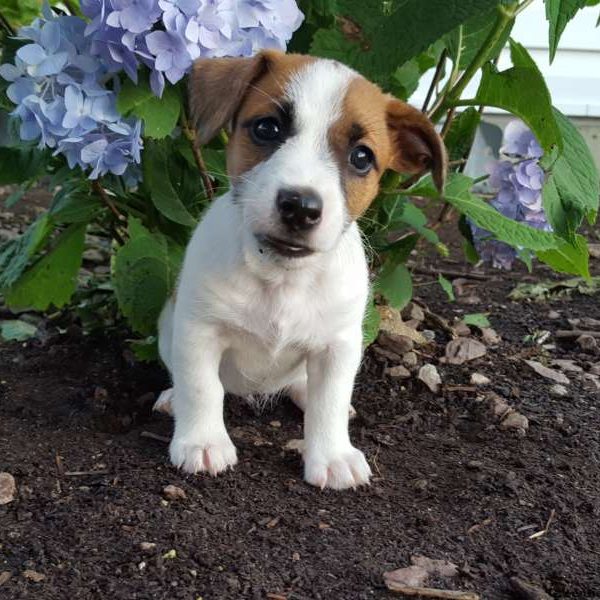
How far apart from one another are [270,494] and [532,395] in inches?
54.4

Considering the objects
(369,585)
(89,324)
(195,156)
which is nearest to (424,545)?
(369,585)

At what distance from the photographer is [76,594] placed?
2.53 m

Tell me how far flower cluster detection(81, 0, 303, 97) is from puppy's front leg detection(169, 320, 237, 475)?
780mm

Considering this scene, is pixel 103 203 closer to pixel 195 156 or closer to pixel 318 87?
pixel 195 156

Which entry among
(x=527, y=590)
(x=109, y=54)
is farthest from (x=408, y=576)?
(x=109, y=54)

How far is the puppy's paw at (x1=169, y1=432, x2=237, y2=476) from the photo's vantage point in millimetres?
3186

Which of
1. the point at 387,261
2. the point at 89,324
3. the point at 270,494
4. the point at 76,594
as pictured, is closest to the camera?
the point at 76,594

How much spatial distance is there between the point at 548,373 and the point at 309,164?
194 cm

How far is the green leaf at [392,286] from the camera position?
4.02 metres

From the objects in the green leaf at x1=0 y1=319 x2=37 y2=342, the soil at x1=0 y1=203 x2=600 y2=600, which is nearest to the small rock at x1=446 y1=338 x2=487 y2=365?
the soil at x1=0 y1=203 x2=600 y2=600

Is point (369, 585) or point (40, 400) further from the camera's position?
point (40, 400)

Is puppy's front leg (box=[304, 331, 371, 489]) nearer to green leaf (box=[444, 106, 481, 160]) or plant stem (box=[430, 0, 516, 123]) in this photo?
plant stem (box=[430, 0, 516, 123])

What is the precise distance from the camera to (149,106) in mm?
3164

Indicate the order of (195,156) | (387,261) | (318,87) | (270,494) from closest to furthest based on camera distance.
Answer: (318,87), (270,494), (195,156), (387,261)
